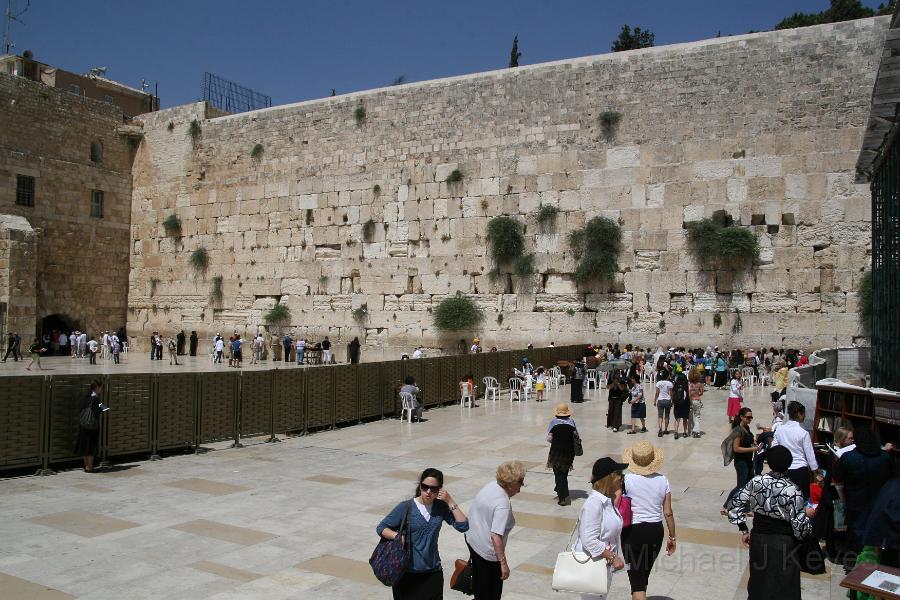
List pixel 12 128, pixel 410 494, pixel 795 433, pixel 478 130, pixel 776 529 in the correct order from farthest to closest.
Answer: pixel 12 128 → pixel 478 130 → pixel 410 494 → pixel 795 433 → pixel 776 529

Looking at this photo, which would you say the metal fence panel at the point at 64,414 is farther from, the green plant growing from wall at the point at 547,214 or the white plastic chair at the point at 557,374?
the green plant growing from wall at the point at 547,214

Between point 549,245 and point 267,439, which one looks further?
point 549,245

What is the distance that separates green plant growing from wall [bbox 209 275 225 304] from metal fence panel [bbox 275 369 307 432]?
13.9m

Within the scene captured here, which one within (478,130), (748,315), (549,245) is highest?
(478,130)

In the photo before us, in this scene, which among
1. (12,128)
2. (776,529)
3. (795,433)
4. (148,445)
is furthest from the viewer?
(12,128)

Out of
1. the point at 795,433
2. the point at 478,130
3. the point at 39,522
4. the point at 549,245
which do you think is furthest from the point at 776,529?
the point at 478,130

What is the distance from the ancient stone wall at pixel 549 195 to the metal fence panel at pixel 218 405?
34.2 feet

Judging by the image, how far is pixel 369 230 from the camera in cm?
2103

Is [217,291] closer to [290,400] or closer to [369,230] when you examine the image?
[369,230]

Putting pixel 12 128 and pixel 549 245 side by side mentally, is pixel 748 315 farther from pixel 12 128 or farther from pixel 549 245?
pixel 12 128

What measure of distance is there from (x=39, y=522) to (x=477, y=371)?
386 inches

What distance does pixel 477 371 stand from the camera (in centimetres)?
1492

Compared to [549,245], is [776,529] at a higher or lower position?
lower

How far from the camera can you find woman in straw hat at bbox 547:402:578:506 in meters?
6.64
